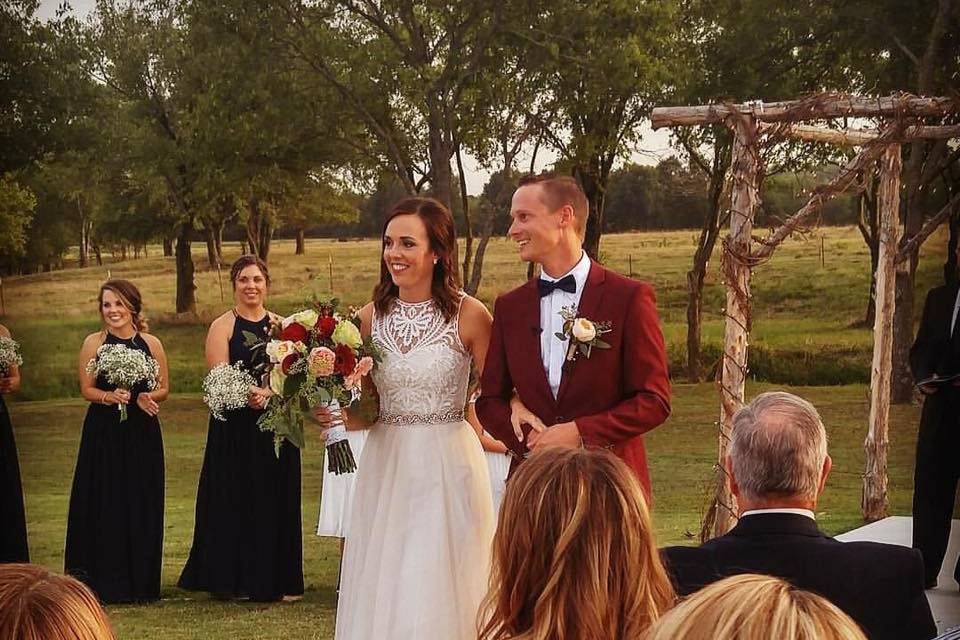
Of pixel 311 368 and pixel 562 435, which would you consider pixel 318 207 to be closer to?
pixel 311 368

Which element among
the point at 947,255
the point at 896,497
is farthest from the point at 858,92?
the point at 896,497

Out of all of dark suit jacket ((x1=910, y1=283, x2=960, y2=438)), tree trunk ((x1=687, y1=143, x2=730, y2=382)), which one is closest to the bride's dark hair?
dark suit jacket ((x1=910, y1=283, x2=960, y2=438))

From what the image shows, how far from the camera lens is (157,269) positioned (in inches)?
301

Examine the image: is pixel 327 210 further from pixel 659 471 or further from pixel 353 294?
pixel 659 471

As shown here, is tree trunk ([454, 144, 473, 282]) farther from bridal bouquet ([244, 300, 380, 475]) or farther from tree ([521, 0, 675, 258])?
bridal bouquet ([244, 300, 380, 475])

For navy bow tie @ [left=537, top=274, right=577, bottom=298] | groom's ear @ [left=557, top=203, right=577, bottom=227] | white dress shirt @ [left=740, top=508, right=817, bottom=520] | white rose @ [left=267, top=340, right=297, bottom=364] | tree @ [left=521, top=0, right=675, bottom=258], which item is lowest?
white dress shirt @ [left=740, top=508, right=817, bottom=520]

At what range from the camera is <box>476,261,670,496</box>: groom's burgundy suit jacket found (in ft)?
12.3

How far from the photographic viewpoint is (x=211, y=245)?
302 inches

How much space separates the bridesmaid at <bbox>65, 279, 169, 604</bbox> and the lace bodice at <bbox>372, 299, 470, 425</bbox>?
2.39 m

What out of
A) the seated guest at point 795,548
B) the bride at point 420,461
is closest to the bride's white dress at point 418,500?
the bride at point 420,461

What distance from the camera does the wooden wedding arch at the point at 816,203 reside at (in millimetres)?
6062

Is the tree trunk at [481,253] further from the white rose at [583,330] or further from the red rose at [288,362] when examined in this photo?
the white rose at [583,330]

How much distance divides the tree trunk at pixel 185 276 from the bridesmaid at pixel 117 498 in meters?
1.21

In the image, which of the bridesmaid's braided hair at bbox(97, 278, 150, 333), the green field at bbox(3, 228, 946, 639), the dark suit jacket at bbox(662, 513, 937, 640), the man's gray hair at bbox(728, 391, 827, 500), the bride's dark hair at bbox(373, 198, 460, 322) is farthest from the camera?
the green field at bbox(3, 228, 946, 639)
